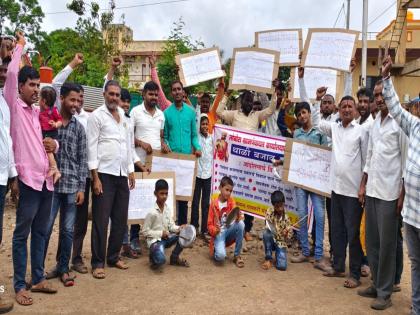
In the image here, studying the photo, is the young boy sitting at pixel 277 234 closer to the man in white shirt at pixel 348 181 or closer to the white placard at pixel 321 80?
the man in white shirt at pixel 348 181

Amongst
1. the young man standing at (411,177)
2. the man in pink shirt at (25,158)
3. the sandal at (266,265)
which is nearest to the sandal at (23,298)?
the man in pink shirt at (25,158)

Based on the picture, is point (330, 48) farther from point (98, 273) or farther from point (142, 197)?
point (98, 273)

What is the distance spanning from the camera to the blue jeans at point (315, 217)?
5438 millimetres

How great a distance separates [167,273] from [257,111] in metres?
2.91

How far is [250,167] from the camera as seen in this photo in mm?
6457

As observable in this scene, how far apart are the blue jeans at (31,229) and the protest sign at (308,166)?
10.1 ft

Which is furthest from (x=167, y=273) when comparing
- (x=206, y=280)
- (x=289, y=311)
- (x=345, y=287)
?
(x=345, y=287)

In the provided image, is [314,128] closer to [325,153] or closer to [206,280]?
Result: [325,153]

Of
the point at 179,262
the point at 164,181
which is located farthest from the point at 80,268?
the point at 164,181

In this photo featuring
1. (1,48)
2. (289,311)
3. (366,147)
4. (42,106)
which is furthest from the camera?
(366,147)

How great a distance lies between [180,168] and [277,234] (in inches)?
64.8

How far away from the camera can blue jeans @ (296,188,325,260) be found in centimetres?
544

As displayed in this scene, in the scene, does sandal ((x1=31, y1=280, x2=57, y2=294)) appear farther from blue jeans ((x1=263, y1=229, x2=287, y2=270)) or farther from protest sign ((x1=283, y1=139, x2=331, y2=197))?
protest sign ((x1=283, y1=139, x2=331, y2=197))

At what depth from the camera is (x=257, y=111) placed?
672 centimetres
